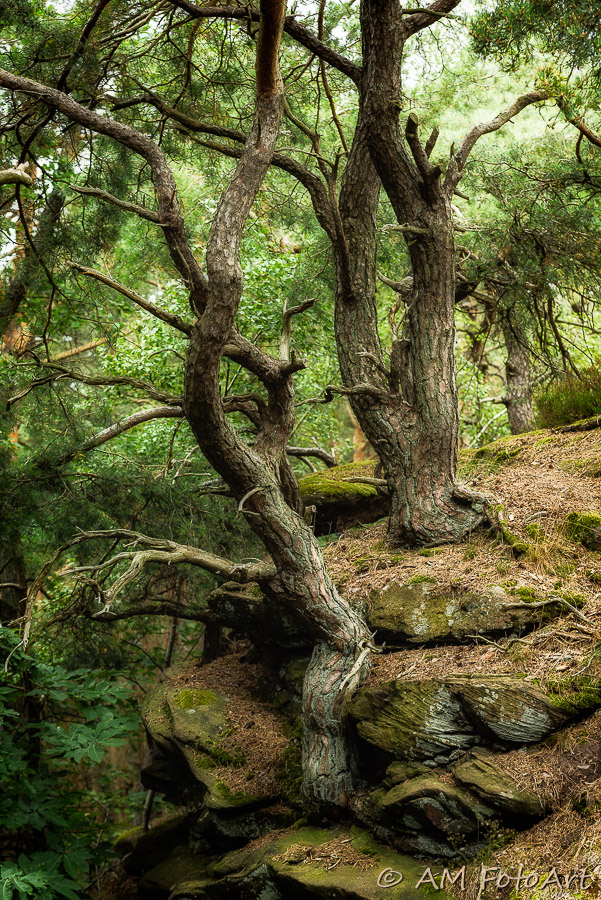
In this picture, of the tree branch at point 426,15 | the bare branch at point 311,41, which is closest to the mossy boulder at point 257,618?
the bare branch at point 311,41

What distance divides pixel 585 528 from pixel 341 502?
3.32 metres

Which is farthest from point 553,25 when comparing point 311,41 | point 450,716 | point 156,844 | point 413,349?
point 156,844

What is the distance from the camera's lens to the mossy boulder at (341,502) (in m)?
8.25

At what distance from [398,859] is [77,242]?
6.51m

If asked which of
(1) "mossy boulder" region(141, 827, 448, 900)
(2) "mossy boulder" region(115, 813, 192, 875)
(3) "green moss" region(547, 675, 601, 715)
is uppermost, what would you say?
(3) "green moss" region(547, 675, 601, 715)

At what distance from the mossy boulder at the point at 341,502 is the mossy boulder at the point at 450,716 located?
3.30m

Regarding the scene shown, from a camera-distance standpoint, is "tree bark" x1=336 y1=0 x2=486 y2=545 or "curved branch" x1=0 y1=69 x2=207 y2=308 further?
"tree bark" x1=336 y1=0 x2=486 y2=545

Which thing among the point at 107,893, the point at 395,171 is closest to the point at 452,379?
the point at 395,171

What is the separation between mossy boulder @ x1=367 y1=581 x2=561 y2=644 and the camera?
16.7 feet

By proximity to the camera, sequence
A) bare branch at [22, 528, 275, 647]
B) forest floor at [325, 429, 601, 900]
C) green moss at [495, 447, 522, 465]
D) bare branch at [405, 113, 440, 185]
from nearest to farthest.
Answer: forest floor at [325, 429, 601, 900]
bare branch at [22, 528, 275, 647]
bare branch at [405, 113, 440, 185]
green moss at [495, 447, 522, 465]

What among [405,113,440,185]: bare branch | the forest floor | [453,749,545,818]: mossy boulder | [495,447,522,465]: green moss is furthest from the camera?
[495,447,522,465]: green moss

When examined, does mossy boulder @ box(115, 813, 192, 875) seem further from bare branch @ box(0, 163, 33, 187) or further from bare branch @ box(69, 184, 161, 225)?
bare branch @ box(0, 163, 33, 187)

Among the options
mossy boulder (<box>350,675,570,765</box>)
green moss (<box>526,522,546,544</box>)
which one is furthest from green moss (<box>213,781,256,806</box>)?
green moss (<box>526,522,546,544</box>)

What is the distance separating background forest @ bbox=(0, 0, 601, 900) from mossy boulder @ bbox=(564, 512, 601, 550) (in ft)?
6.10
